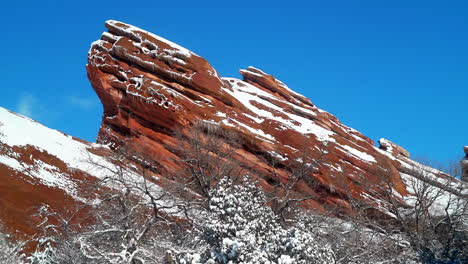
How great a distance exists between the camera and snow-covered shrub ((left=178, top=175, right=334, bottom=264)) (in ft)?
37.7

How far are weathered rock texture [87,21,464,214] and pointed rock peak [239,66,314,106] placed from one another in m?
22.3

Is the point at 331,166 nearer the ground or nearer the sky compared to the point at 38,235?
nearer the sky

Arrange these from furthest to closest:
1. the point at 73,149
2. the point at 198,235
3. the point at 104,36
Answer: the point at 104,36 < the point at 73,149 < the point at 198,235

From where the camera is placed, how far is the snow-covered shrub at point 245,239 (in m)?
11.5

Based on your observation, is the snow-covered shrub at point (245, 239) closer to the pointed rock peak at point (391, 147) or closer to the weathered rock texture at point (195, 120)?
the weathered rock texture at point (195, 120)

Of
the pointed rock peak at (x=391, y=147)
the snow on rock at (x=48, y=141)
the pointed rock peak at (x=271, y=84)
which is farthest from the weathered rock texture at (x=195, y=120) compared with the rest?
the pointed rock peak at (x=391, y=147)

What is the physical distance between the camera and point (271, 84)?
267 ft

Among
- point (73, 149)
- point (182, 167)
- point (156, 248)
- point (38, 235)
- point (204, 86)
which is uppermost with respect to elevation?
point (204, 86)

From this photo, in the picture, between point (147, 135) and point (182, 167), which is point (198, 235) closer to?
point (182, 167)

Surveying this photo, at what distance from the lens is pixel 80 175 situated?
34062mm

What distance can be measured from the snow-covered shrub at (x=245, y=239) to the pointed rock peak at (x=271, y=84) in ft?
213

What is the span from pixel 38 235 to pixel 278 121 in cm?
3272

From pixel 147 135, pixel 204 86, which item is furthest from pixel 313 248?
pixel 204 86

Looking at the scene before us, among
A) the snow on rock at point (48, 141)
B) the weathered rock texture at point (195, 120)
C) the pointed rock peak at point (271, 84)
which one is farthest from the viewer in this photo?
the pointed rock peak at point (271, 84)
